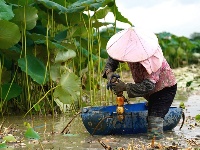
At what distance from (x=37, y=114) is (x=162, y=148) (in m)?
2.31

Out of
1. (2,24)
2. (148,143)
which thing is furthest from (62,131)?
(2,24)

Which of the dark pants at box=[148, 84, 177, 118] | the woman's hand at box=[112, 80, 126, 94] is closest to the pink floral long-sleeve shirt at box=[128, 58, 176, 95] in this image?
the dark pants at box=[148, 84, 177, 118]

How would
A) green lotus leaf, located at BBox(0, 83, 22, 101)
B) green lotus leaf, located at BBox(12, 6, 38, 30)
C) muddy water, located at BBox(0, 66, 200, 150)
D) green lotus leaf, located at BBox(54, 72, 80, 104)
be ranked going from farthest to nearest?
green lotus leaf, located at BBox(0, 83, 22, 101) → green lotus leaf, located at BBox(12, 6, 38, 30) → green lotus leaf, located at BBox(54, 72, 80, 104) → muddy water, located at BBox(0, 66, 200, 150)

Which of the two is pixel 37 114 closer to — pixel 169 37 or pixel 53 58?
pixel 53 58

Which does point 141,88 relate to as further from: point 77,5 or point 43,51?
point 43,51

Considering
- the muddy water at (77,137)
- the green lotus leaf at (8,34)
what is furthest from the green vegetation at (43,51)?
the muddy water at (77,137)

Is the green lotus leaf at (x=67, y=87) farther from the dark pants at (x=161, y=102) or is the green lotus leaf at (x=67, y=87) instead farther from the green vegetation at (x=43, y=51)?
the dark pants at (x=161, y=102)

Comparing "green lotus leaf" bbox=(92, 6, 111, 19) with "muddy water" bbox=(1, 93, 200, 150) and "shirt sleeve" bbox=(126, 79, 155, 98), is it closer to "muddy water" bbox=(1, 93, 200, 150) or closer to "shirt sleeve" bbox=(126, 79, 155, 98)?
"muddy water" bbox=(1, 93, 200, 150)

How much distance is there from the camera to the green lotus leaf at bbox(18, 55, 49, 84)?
4.77m

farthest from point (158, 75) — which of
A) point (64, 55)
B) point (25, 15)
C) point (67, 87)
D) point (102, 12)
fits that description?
point (102, 12)

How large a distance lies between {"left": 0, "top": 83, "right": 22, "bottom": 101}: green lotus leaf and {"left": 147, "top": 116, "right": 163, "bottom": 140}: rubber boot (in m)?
1.70

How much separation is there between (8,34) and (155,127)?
168cm

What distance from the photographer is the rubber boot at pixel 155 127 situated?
3.89m

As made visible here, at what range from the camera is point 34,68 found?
4.95 metres
